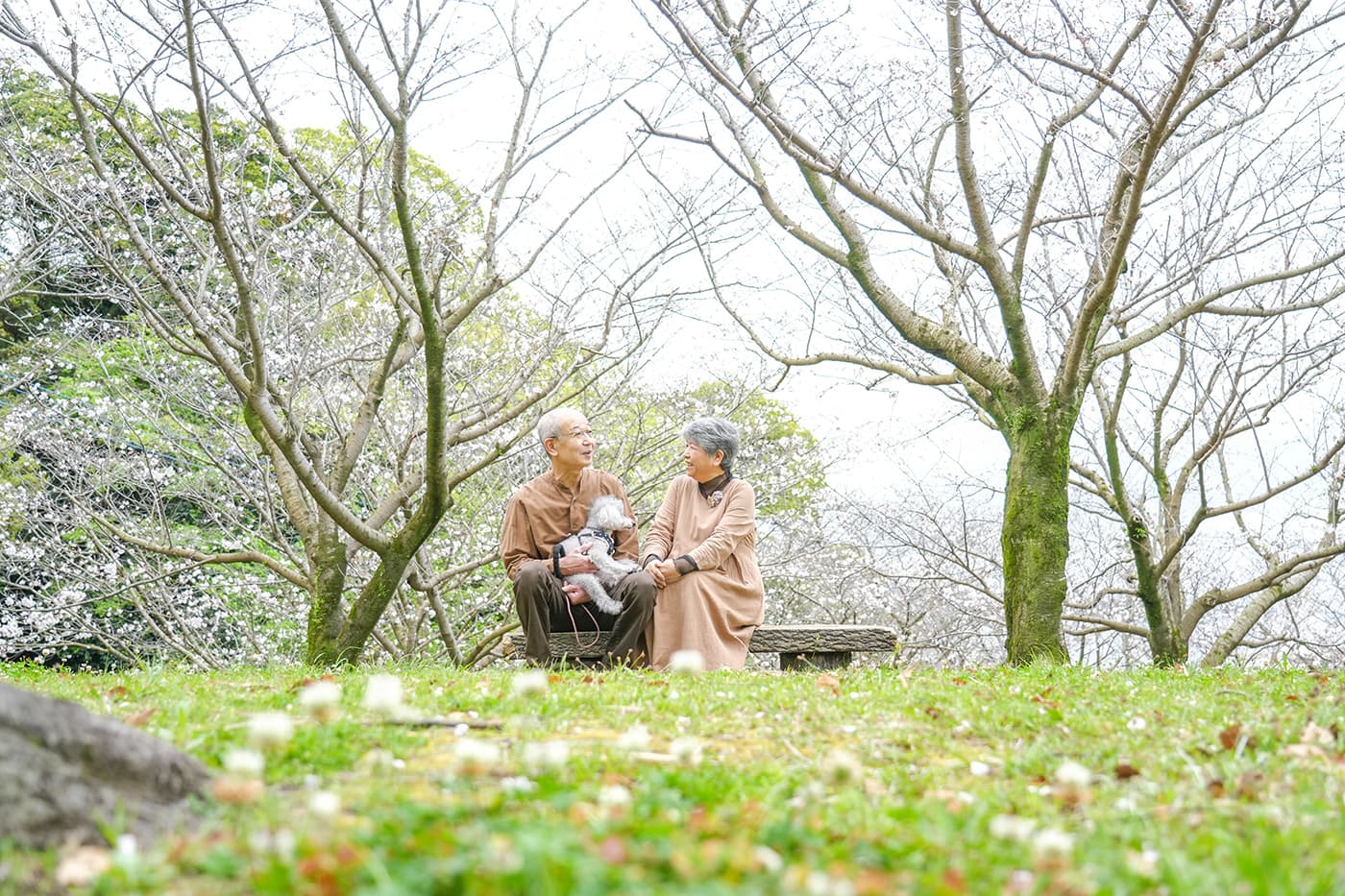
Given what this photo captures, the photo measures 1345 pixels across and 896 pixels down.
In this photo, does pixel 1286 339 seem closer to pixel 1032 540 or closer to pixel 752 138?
pixel 1032 540

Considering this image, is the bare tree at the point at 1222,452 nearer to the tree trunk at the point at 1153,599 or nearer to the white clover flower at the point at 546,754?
the tree trunk at the point at 1153,599

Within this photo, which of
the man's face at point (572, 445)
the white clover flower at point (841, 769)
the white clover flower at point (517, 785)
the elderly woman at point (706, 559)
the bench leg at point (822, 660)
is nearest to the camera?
the white clover flower at point (517, 785)

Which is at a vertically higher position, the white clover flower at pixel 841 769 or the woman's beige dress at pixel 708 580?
the woman's beige dress at pixel 708 580

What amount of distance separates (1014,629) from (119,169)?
402 inches

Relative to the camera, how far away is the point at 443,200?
8.91 m

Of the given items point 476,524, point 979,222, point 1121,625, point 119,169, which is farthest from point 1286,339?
point 119,169

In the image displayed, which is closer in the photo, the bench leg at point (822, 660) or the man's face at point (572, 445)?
the man's face at point (572, 445)

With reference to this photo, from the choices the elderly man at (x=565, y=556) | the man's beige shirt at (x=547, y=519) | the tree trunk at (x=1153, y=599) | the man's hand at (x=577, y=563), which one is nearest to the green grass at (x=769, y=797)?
the elderly man at (x=565, y=556)

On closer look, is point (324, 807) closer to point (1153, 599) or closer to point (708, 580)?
point (708, 580)

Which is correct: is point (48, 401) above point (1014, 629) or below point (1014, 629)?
above

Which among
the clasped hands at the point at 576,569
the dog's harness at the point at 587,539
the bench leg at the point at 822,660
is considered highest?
the dog's harness at the point at 587,539

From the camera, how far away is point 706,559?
615cm

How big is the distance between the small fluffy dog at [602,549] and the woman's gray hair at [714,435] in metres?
0.61

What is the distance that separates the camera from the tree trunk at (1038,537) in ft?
24.3
